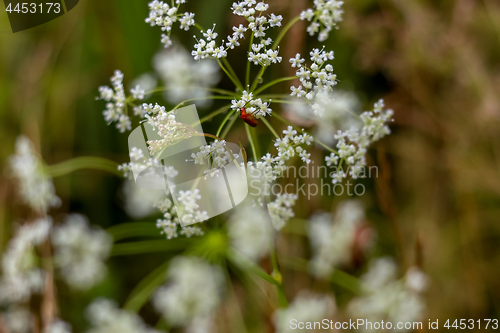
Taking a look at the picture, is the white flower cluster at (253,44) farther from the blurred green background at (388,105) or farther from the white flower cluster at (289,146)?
the blurred green background at (388,105)

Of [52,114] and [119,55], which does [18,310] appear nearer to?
[52,114]

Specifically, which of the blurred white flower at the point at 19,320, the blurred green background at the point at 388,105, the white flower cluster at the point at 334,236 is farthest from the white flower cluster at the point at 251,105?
the blurred white flower at the point at 19,320

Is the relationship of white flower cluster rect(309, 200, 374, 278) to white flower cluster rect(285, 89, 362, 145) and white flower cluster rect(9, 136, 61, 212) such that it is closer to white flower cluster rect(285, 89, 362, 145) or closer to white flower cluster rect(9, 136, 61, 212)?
white flower cluster rect(285, 89, 362, 145)

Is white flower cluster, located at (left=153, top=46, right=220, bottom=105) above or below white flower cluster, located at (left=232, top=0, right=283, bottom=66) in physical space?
above

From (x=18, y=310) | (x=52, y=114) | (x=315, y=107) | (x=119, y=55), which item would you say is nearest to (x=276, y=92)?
(x=119, y=55)

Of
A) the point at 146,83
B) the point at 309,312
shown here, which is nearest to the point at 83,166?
the point at 146,83

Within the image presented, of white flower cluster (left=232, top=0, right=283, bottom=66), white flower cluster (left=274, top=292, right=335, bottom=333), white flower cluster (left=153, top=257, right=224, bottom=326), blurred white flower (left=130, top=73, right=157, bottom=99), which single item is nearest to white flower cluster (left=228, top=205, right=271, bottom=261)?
white flower cluster (left=153, top=257, right=224, bottom=326)
